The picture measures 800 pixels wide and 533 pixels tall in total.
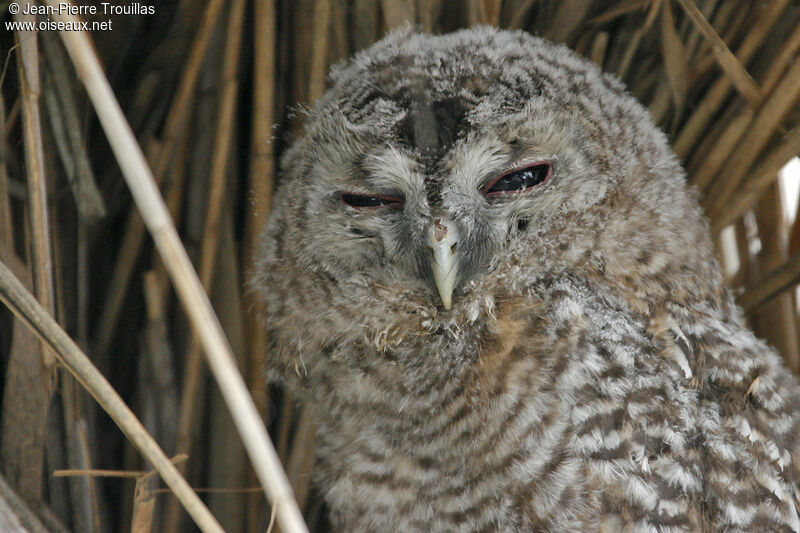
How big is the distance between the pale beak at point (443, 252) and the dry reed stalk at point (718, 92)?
0.76 metres

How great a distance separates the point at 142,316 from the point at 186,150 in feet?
1.20

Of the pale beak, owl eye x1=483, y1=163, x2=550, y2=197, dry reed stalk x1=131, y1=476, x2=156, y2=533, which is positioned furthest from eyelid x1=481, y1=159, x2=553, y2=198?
dry reed stalk x1=131, y1=476, x2=156, y2=533

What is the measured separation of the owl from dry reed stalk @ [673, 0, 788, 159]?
0.93 ft

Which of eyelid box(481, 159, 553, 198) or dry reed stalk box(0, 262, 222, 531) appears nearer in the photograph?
dry reed stalk box(0, 262, 222, 531)

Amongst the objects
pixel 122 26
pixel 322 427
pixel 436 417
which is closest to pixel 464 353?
pixel 436 417

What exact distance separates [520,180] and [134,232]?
0.79 meters

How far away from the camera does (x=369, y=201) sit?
140 cm

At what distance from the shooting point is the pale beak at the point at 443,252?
1.25 metres

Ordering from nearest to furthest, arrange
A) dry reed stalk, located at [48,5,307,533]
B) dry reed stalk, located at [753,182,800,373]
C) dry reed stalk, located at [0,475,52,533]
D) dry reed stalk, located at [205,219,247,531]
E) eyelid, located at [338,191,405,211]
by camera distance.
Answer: dry reed stalk, located at [48,5,307,533], dry reed stalk, located at [0,475,52,533], eyelid, located at [338,191,405,211], dry reed stalk, located at [205,219,247,531], dry reed stalk, located at [753,182,800,373]

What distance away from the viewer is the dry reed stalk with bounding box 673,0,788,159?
1.64 m

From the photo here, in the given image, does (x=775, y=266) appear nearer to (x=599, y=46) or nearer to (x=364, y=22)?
(x=599, y=46)

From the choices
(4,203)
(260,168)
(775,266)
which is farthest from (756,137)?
(4,203)

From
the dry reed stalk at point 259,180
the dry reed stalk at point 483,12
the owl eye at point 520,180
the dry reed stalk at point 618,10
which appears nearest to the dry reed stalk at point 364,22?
the dry reed stalk at point 259,180

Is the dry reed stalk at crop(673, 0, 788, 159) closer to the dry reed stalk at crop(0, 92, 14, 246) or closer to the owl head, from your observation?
the owl head
